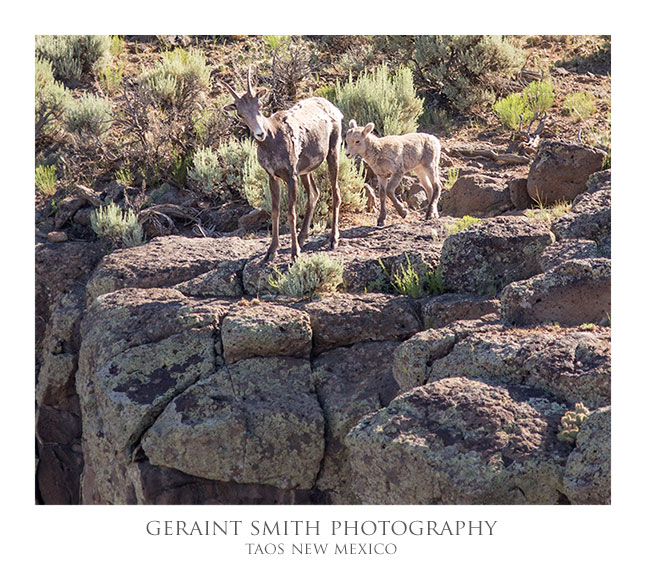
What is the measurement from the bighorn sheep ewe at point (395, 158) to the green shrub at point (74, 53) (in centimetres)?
824

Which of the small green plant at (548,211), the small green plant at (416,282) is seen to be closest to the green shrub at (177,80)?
the small green plant at (548,211)

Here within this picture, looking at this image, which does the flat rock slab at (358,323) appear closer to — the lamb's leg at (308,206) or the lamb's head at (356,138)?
the lamb's leg at (308,206)

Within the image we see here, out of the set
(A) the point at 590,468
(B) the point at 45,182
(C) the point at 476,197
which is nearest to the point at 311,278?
(A) the point at 590,468

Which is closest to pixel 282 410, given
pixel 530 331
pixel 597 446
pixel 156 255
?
pixel 530 331

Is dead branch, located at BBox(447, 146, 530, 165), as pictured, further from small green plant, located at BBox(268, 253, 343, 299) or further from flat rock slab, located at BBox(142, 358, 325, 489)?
flat rock slab, located at BBox(142, 358, 325, 489)

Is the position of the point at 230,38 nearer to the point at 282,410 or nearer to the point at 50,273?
the point at 50,273

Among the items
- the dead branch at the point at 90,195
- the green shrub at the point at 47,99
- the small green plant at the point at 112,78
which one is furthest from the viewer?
the small green plant at the point at 112,78

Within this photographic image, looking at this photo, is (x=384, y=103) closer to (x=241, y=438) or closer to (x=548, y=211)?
(x=548, y=211)

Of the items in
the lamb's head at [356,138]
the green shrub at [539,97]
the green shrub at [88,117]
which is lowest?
the lamb's head at [356,138]

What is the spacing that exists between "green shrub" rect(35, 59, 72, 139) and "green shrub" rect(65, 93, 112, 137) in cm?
41

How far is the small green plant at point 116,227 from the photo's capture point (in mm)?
11094

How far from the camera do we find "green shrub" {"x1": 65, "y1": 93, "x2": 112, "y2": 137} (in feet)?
47.7

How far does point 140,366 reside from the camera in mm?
7660

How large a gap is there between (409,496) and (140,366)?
299cm
